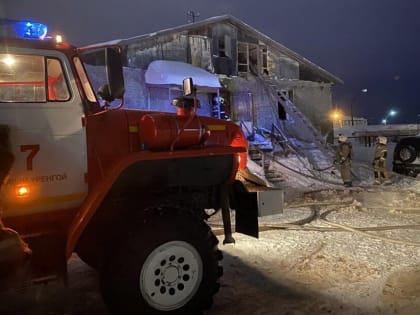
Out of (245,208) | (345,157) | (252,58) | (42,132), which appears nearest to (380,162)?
(345,157)

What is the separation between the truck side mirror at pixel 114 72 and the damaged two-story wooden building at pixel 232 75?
1395 cm

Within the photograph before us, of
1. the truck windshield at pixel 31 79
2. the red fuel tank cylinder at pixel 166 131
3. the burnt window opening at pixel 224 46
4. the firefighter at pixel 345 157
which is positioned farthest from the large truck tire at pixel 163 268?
the burnt window opening at pixel 224 46

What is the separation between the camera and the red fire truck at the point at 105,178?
11.1 ft

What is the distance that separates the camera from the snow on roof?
56.5 ft

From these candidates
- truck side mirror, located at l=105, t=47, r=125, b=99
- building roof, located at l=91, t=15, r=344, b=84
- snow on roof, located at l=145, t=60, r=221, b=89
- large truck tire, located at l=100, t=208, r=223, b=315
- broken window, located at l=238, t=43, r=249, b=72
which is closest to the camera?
truck side mirror, located at l=105, t=47, r=125, b=99

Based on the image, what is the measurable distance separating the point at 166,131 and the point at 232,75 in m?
18.3

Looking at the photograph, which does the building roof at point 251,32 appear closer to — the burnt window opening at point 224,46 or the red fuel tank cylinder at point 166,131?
the burnt window opening at point 224,46

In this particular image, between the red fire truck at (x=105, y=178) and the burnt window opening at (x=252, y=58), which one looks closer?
the red fire truck at (x=105, y=178)

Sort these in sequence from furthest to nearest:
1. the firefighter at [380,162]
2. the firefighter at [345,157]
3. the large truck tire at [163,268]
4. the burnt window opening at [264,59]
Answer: the burnt window opening at [264,59], the firefighter at [380,162], the firefighter at [345,157], the large truck tire at [163,268]

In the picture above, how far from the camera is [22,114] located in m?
3.39

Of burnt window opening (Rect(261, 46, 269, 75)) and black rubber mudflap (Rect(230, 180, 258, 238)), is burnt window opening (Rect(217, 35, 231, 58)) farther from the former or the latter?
black rubber mudflap (Rect(230, 180, 258, 238))

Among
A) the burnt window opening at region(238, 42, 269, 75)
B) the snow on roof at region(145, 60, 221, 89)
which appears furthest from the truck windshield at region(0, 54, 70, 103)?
the burnt window opening at region(238, 42, 269, 75)

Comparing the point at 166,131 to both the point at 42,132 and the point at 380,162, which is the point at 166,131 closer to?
the point at 42,132

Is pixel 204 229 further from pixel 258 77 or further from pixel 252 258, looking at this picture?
pixel 258 77
